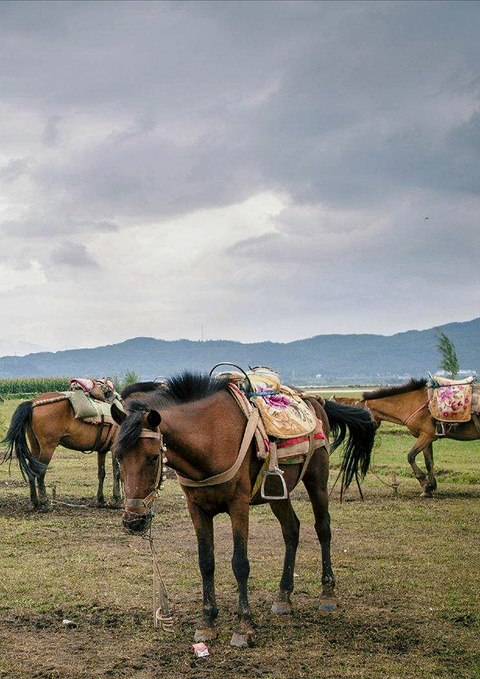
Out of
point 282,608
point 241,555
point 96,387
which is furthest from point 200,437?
point 96,387

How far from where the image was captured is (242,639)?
5.97 meters

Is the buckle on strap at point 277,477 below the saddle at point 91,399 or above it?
below

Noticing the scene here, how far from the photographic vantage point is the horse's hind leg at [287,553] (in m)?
6.88

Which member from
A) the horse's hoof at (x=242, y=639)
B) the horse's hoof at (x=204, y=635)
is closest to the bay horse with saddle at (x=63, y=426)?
the horse's hoof at (x=204, y=635)

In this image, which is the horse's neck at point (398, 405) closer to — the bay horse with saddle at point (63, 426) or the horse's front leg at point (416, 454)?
the horse's front leg at point (416, 454)

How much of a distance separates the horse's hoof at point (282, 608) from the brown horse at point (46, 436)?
620 centimetres

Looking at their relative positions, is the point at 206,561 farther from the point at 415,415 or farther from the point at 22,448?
the point at 415,415

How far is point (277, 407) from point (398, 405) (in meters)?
8.66

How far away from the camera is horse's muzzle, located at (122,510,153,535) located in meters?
5.54

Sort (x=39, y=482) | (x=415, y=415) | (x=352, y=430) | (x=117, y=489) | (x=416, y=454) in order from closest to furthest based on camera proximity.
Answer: (x=352, y=430) → (x=39, y=482) → (x=117, y=489) → (x=416, y=454) → (x=415, y=415)

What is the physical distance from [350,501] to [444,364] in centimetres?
3150

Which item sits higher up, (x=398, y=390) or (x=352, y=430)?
(x=398, y=390)

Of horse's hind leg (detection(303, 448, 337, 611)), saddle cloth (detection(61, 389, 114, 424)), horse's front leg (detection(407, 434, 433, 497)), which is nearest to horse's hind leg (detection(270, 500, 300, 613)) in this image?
horse's hind leg (detection(303, 448, 337, 611))

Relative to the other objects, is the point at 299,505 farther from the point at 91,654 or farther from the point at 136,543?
the point at 91,654
